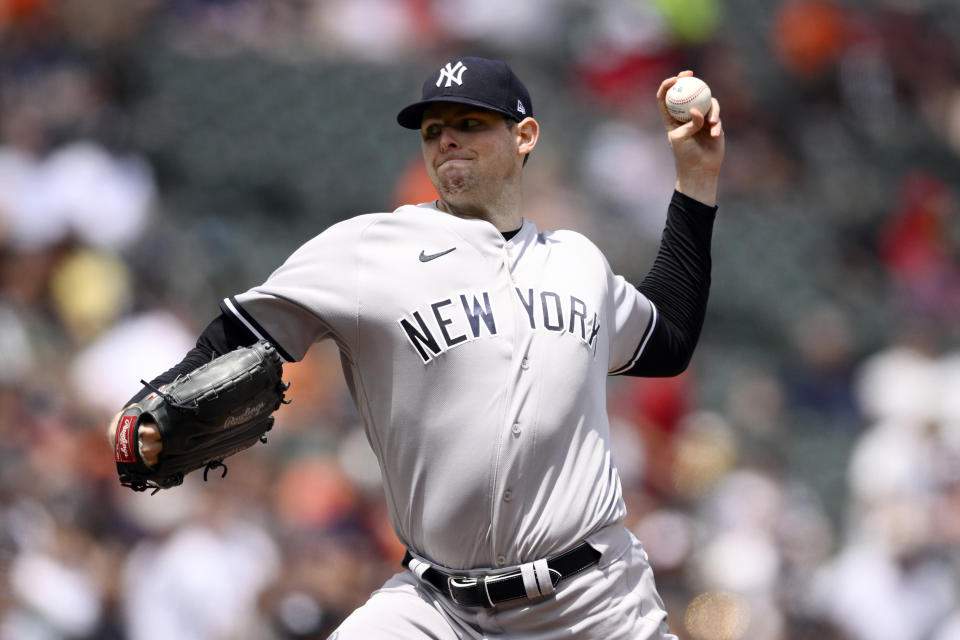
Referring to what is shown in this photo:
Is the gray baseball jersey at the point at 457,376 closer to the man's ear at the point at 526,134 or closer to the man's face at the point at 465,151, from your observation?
the man's face at the point at 465,151

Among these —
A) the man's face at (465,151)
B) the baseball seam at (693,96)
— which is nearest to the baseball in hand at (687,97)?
the baseball seam at (693,96)

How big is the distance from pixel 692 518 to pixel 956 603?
1437 mm

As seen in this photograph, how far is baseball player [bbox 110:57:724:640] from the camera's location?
117 inches

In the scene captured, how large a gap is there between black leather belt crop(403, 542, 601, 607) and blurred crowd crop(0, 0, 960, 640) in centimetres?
272

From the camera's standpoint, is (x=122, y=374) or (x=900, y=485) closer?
(x=122, y=374)

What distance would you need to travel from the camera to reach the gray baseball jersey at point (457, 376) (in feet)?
9.77

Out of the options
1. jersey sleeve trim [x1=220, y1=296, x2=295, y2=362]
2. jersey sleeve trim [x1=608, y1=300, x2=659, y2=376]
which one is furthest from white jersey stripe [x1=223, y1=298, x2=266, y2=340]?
jersey sleeve trim [x1=608, y1=300, x2=659, y2=376]

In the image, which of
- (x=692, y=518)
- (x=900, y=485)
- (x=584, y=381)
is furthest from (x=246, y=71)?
(x=584, y=381)

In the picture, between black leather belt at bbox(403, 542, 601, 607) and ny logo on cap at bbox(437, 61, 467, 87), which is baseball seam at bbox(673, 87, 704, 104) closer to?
ny logo on cap at bbox(437, 61, 467, 87)

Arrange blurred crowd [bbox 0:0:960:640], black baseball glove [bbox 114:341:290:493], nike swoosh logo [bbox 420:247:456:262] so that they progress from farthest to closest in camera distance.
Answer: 1. blurred crowd [bbox 0:0:960:640]
2. nike swoosh logo [bbox 420:247:456:262]
3. black baseball glove [bbox 114:341:290:493]

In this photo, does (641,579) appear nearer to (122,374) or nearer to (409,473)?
(409,473)

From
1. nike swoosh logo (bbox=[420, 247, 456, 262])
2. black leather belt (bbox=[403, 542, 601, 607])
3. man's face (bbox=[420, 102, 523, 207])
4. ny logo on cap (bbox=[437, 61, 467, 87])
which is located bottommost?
black leather belt (bbox=[403, 542, 601, 607])

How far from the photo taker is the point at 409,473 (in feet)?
9.95

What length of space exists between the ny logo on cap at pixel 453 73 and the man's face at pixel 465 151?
0.06 m
